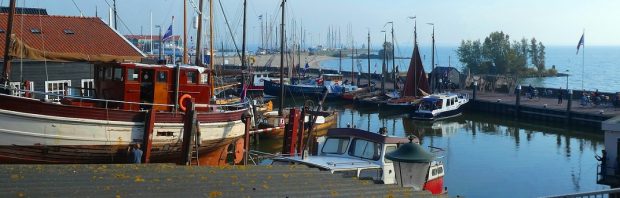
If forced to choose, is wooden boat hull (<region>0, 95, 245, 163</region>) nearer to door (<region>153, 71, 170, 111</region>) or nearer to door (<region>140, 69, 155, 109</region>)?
door (<region>153, 71, 170, 111</region>)

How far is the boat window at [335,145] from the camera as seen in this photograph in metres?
19.4

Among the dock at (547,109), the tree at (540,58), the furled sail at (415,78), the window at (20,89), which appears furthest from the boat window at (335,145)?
the tree at (540,58)

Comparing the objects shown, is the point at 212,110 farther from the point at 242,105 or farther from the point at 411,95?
the point at 411,95

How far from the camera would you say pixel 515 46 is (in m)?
114

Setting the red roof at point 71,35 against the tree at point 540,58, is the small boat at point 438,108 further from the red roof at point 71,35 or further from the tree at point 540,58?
the tree at point 540,58

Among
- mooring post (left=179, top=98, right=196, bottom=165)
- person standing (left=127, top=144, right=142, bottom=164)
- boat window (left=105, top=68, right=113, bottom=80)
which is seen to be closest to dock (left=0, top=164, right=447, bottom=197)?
mooring post (left=179, top=98, right=196, bottom=165)

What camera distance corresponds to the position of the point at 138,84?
21828 mm

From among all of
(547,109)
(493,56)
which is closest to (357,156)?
(547,109)

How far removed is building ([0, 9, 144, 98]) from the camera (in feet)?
96.3

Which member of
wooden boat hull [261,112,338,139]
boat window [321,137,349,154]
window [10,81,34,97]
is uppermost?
window [10,81,34,97]

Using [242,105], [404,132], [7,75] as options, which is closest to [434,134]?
[404,132]

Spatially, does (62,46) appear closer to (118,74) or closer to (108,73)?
→ (108,73)

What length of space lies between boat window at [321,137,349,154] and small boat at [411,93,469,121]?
3588 cm

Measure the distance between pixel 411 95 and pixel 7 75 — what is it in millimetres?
45528
